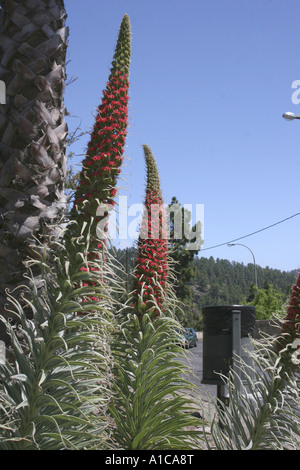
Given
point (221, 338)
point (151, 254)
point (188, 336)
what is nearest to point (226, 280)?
point (188, 336)

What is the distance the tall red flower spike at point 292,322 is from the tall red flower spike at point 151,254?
0.91 m

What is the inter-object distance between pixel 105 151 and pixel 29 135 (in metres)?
0.35

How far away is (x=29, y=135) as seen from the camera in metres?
2.15

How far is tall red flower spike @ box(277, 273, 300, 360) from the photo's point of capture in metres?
2.09

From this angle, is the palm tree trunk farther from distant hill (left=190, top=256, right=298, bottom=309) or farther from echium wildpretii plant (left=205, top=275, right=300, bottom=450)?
distant hill (left=190, top=256, right=298, bottom=309)

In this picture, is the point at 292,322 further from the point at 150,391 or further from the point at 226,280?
the point at 226,280

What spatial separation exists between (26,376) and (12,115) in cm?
115

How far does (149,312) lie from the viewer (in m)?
2.92

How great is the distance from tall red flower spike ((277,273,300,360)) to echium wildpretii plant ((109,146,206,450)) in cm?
58

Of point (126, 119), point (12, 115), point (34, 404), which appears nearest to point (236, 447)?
point (34, 404)

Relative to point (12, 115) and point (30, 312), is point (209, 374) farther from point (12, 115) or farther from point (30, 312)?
point (12, 115)

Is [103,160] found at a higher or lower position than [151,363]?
higher

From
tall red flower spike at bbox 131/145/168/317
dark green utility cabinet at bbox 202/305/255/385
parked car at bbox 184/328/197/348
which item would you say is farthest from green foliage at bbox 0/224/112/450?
dark green utility cabinet at bbox 202/305/255/385

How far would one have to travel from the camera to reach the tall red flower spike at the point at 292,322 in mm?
2092
